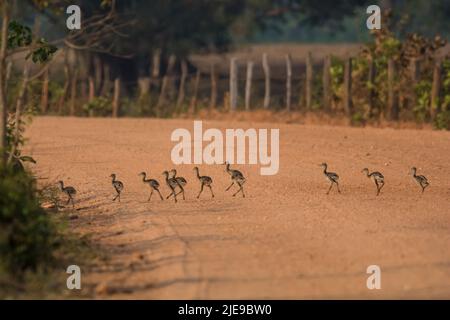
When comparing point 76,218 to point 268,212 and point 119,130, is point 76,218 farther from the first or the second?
point 119,130

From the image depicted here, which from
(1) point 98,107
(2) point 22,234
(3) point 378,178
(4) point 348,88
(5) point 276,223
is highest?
(1) point 98,107

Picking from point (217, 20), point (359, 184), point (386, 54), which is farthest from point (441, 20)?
point (359, 184)

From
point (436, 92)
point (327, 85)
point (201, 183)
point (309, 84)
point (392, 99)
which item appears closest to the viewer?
point (201, 183)

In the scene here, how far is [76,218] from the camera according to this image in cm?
1612

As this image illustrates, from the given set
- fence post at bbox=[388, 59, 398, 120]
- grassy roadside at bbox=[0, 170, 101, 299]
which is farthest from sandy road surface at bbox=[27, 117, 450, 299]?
fence post at bbox=[388, 59, 398, 120]

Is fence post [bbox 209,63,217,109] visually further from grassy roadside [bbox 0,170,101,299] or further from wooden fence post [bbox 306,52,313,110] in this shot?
grassy roadside [bbox 0,170,101,299]

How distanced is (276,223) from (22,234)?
12.0 feet

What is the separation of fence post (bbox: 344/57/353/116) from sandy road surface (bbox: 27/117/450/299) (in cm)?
557

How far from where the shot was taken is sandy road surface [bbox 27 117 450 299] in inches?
444

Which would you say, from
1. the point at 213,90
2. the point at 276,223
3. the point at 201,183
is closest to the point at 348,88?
the point at 213,90

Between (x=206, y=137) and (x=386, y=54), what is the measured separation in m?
7.85

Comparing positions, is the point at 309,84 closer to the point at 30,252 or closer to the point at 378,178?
the point at 378,178

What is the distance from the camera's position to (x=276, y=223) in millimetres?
14461

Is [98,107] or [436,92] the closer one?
[436,92]
